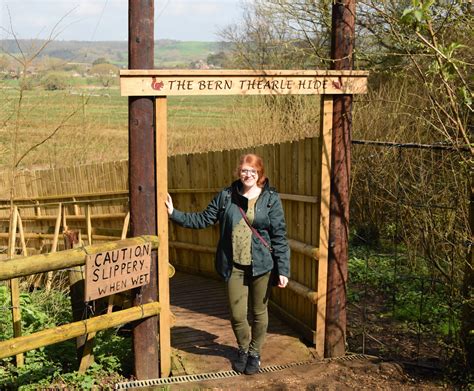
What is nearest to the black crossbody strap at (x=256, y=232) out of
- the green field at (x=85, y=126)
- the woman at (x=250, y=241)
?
the woman at (x=250, y=241)

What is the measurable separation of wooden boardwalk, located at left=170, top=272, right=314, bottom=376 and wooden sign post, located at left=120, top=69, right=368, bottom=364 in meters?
0.26

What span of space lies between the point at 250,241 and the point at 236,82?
4.30ft

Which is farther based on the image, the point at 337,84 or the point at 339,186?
the point at 339,186

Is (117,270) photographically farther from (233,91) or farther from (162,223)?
(233,91)

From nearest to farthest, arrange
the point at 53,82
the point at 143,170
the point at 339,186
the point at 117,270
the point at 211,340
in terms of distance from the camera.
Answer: the point at 117,270
the point at 143,170
the point at 339,186
the point at 211,340
the point at 53,82

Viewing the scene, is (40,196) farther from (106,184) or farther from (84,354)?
(84,354)

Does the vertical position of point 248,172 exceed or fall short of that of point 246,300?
it exceeds it

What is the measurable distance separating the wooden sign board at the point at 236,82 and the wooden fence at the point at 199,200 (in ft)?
1.79

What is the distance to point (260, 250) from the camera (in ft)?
15.9

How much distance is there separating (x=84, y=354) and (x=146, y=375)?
0.54 m

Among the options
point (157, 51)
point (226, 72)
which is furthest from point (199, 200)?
point (157, 51)

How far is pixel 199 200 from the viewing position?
8781 millimetres

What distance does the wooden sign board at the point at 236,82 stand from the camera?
465cm

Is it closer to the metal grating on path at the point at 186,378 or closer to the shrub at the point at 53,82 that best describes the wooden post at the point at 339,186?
the metal grating on path at the point at 186,378
